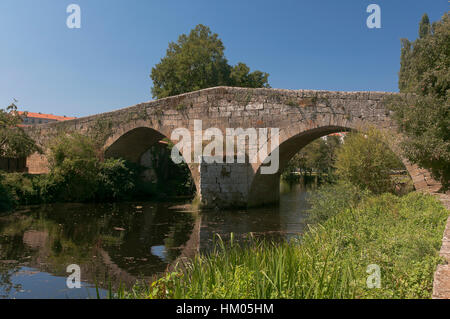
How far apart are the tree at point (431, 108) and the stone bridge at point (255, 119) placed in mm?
996

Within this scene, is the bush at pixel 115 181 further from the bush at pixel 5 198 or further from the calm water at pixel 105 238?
the bush at pixel 5 198

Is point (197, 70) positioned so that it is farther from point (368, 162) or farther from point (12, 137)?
point (368, 162)

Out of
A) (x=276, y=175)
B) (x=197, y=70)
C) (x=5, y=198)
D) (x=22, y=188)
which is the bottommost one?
(x=5, y=198)

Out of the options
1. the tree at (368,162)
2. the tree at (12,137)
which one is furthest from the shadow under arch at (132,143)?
the tree at (368,162)

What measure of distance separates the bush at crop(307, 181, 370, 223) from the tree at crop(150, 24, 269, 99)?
1525cm

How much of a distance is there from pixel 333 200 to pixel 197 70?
16678mm

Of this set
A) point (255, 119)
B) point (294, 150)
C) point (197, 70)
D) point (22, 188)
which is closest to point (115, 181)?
point (22, 188)

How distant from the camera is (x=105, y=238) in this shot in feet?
25.8

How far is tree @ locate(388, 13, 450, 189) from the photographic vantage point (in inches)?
278

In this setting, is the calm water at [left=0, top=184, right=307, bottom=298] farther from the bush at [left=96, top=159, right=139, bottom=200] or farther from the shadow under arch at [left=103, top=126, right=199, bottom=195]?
the shadow under arch at [left=103, top=126, right=199, bottom=195]

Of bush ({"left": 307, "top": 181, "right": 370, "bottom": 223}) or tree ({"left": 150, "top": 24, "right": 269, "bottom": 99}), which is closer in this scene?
bush ({"left": 307, "top": 181, "right": 370, "bottom": 223})

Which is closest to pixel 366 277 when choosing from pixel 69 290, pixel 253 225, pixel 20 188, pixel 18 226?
pixel 69 290

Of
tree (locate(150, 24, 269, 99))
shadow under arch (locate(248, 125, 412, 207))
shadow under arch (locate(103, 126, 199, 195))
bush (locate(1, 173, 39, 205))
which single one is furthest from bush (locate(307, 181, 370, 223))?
tree (locate(150, 24, 269, 99))

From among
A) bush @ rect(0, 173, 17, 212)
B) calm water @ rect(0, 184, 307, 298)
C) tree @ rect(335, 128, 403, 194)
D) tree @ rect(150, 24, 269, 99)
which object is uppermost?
tree @ rect(150, 24, 269, 99)
